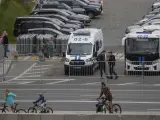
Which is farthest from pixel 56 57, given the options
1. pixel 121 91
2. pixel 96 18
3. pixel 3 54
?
pixel 96 18

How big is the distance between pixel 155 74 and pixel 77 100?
429cm

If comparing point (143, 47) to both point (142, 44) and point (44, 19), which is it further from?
point (44, 19)

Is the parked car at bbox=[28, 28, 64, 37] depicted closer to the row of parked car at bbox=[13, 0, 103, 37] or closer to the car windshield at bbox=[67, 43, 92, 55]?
the row of parked car at bbox=[13, 0, 103, 37]

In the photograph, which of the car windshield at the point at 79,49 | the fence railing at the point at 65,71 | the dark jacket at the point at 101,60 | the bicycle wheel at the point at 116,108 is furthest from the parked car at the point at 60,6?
the bicycle wheel at the point at 116,108

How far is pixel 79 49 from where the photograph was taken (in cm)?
3488

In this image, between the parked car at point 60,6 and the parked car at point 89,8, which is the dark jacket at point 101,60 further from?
the parked car at point 89,8

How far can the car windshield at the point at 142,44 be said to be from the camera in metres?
33.9

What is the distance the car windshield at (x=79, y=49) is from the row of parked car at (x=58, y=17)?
7095 mm

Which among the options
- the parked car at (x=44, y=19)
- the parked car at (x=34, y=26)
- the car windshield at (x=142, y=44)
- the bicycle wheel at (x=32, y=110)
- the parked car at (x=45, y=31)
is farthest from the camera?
the parked car at (x=44, y=19)

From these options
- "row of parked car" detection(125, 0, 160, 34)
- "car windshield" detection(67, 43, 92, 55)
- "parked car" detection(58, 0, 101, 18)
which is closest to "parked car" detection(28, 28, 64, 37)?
"row of parked car" detection(125, 0, 160, 34)

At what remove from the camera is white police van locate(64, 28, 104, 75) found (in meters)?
32.4

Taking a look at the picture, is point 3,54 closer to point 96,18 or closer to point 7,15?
point 7,15

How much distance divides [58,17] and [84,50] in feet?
44.3

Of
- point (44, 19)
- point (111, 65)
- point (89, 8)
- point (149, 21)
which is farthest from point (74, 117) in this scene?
point (89, 8)
